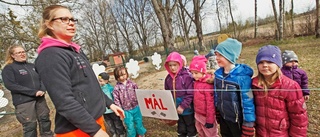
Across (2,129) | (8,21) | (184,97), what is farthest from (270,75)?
(8,21)

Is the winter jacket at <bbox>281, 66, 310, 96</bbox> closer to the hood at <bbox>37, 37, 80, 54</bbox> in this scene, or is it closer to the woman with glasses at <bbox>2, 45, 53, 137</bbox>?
the hood at <bbox>37, 37, 80, 54</bbox>

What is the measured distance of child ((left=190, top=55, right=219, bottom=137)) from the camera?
239 cm

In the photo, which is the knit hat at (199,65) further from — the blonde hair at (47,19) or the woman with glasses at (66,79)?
the blonde hair at (47,19)

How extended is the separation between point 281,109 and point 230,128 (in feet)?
2.05

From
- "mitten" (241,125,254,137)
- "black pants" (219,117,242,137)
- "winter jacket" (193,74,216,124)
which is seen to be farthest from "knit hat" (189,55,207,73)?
"mitten" (241,125,254,137)

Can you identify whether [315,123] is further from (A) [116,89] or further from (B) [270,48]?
(A) [116,89]

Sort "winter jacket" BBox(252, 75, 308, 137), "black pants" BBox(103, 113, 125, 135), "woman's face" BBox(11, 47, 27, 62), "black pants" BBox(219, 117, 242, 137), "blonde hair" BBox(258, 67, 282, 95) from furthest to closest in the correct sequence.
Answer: "black pants" BBox(103, 113, 125, 135), "woman's face" BBox(11, 47, 27, 62), "black pants" BBox(219, 117, 242, 137), "blonde hair" BBox(258, 67, 282, 95), "winter jacket" BBox(252, 75, 308, 137)

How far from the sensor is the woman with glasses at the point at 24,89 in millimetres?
3250

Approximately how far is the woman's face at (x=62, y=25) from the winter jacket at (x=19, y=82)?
2353 mm

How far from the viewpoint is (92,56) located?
4253 centimetres

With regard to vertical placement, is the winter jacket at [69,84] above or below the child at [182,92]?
above

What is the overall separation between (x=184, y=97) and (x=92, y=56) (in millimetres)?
42644

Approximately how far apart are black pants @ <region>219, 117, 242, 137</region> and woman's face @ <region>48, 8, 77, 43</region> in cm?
190

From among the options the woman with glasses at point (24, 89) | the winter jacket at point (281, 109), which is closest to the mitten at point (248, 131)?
the winter jacket at point (281, 109)
